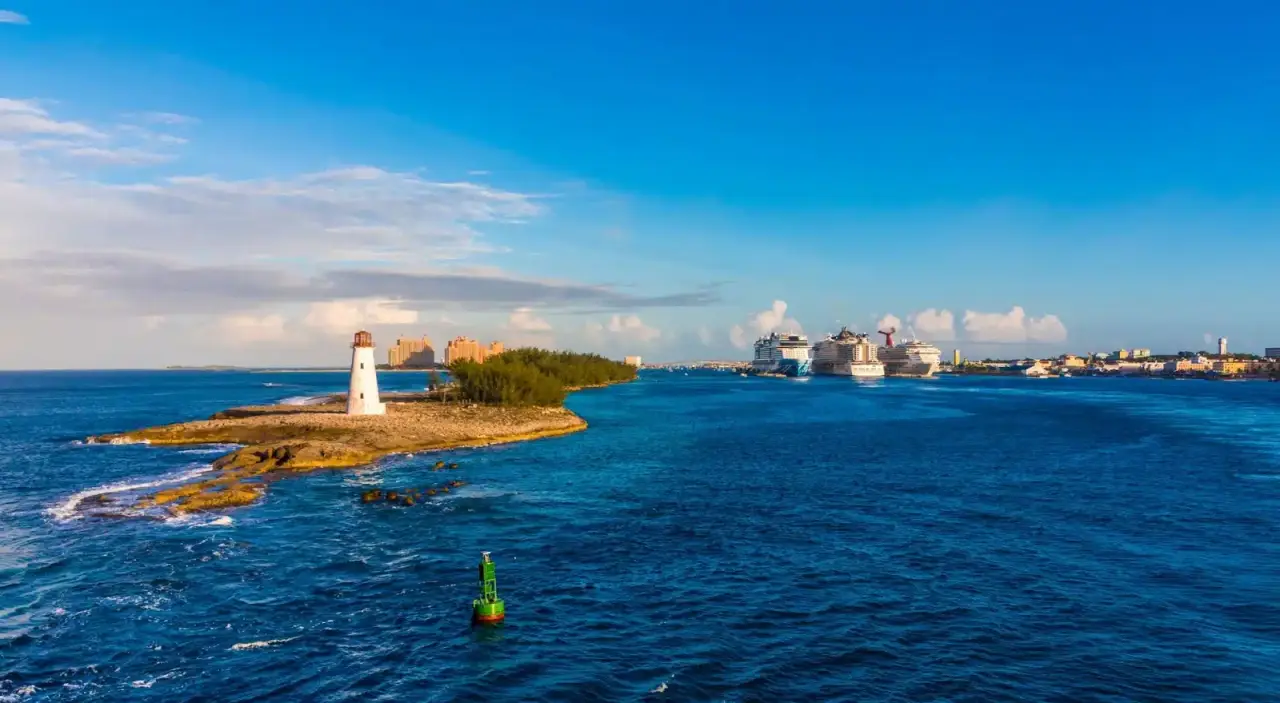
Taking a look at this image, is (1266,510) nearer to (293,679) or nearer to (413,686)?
(413,686)

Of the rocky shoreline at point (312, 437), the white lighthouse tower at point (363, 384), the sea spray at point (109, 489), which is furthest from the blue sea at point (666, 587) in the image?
the white lighthouse tower at point (363, 384)

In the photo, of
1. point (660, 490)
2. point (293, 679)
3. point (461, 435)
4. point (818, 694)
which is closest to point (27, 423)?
point (461, 435)

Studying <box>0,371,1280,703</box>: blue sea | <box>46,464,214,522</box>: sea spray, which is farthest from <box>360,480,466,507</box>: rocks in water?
<box>46,464,214,522</box>: sea spray

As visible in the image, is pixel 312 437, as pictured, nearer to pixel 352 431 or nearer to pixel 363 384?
pixel 352 431

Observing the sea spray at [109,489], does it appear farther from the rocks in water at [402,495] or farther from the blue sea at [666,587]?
the rocks in water at [402,495]

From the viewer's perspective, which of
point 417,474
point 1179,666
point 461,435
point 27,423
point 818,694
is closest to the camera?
point 818,694
